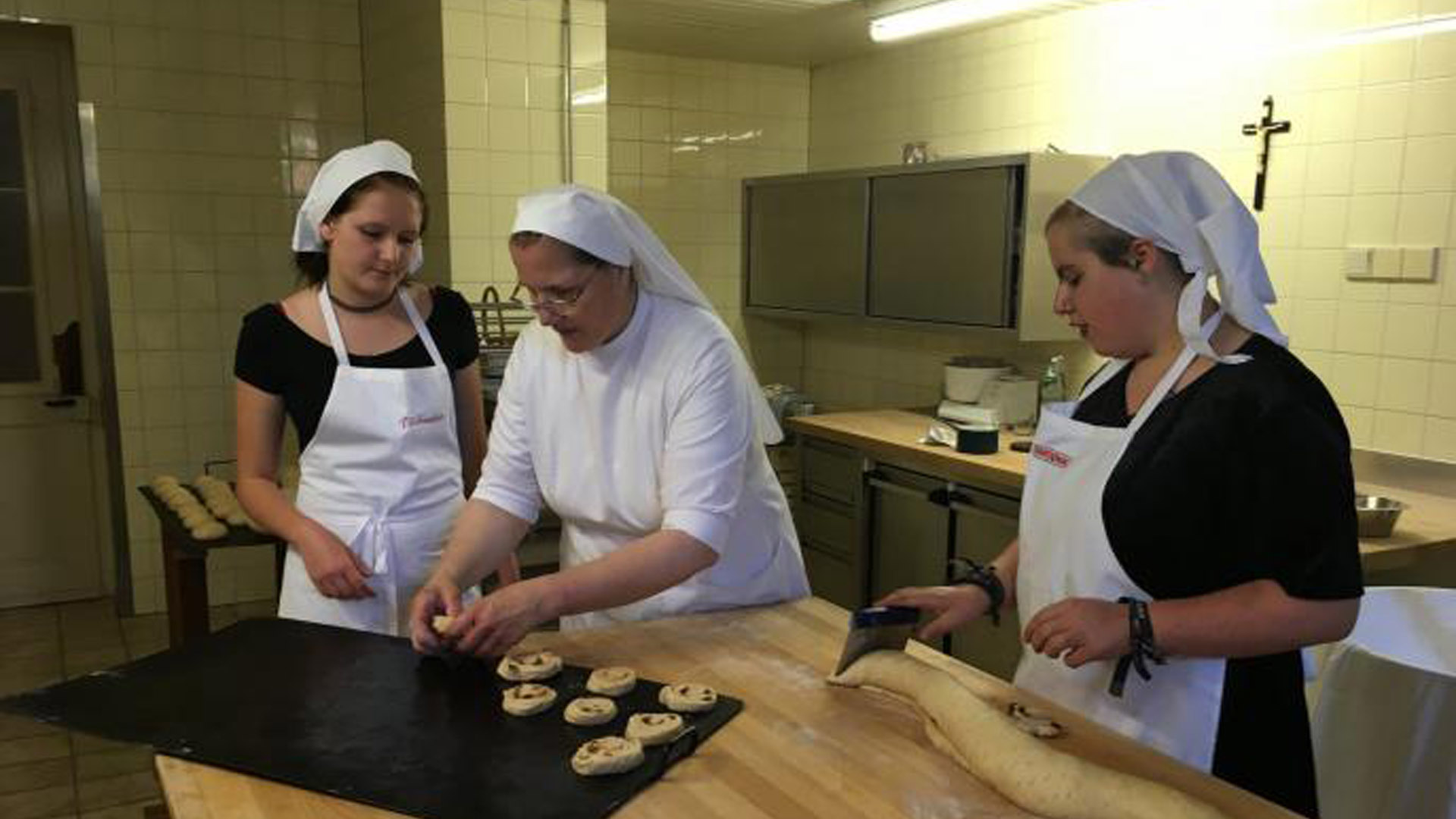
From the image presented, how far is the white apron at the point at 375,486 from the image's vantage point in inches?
75.4

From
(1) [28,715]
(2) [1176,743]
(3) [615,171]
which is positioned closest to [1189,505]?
(2) [1176,743]

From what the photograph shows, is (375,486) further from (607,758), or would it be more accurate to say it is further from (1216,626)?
(1216,626)

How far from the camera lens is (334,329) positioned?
6.31 ft

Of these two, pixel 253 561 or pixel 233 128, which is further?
pixel 253 561

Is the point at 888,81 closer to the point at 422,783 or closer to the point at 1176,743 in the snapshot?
the point at 1176,743

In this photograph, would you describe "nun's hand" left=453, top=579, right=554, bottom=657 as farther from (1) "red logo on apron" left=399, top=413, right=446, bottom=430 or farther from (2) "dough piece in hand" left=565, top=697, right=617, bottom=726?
(1) "red logo on apron" left=399, top=413, right=446, bottom=430

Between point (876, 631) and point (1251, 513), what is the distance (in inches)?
19.0

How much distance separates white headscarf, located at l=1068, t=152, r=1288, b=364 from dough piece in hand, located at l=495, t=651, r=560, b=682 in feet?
2.99

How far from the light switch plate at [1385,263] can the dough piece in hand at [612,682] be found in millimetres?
2404

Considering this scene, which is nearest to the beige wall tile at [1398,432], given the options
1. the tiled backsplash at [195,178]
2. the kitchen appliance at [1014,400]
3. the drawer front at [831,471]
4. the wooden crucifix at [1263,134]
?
the wooden crucifix at [1263,134]

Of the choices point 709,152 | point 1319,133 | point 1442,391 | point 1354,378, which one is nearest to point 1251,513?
point 1442,391

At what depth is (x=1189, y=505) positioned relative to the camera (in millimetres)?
1356

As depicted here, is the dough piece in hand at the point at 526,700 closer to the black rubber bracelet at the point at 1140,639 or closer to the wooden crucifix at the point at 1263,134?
the black rubber bracelet at the point at 1140,639

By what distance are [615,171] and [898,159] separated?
3.99 feet
